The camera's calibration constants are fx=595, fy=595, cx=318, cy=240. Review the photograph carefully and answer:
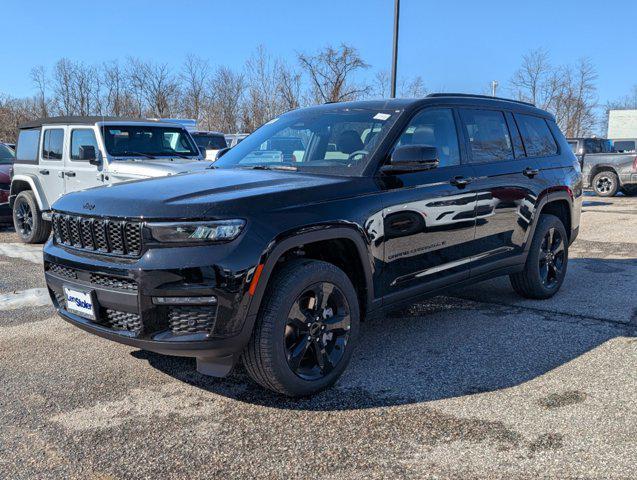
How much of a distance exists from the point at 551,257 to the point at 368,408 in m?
3.15

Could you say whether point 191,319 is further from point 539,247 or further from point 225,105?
point 225,105

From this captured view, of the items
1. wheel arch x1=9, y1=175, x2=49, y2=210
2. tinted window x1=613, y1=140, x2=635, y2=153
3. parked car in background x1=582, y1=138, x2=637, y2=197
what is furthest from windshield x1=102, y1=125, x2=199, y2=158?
tinted window x1=613, y1=140, x2=635, y2=153

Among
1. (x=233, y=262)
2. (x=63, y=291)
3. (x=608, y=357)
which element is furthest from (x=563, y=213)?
(x=63, y=291)

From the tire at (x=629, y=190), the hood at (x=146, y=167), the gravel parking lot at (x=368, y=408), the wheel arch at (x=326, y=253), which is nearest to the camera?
the gravel parking lot at (x=368, y=408)

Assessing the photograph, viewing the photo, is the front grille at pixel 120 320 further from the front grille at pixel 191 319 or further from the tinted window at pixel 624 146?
the tinted window at pixel 624 146

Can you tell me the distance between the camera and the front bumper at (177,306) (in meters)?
2.99

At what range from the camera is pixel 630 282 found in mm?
6391

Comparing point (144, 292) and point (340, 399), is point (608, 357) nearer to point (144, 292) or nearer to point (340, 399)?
point (340, 399)

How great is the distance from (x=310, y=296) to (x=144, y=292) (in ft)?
3.09

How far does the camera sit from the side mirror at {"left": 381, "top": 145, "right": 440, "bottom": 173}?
3.79 metres

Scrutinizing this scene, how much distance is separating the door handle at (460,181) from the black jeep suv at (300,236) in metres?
0.02

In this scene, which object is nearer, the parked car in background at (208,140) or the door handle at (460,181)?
the door handle at (460,181)

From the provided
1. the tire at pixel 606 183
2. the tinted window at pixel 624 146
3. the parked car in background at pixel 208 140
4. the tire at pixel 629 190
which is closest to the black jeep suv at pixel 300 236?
the parked car in background at pixel 208 140

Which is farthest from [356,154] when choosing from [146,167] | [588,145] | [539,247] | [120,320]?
[588,145]
